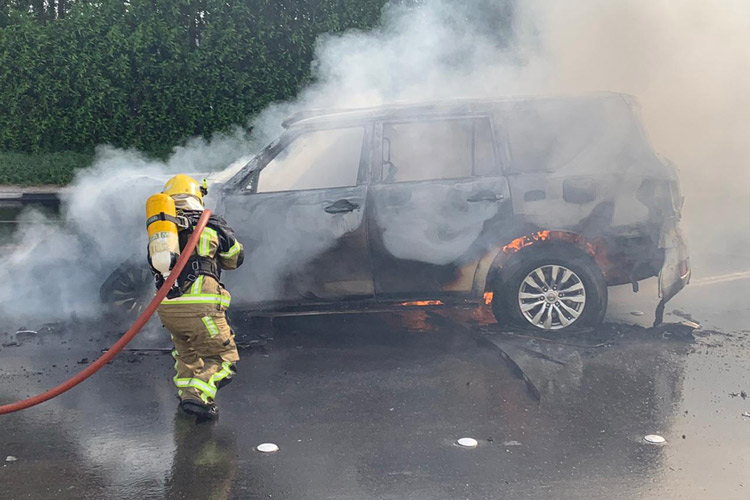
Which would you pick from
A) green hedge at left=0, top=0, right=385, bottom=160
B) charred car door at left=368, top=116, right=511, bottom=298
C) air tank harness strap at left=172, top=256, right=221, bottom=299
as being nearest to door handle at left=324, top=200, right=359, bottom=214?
charred car door at left=368, top=116, right=511, bottom=298

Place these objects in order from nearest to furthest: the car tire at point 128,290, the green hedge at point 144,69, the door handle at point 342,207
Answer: the door handle at point 342,207 → the car tire at point 128,290 → the green hedge at point 144,69

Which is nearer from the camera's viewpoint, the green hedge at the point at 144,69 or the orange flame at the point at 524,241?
the orange flame at the point at 524,241

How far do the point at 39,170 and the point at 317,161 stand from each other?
9.97m

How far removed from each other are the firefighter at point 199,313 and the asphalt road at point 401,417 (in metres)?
0.23

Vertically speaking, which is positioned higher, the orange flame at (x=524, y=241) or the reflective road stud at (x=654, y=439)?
the orange flame at (x=524, y=241)

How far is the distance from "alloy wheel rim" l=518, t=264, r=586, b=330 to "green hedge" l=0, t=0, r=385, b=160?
346 inches

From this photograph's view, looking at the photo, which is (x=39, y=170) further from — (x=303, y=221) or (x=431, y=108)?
(x=431, y=108)

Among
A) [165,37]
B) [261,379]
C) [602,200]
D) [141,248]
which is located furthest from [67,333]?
[165,37]

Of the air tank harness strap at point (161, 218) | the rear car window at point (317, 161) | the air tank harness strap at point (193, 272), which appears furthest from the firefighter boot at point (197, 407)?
the rear car window at point (317, 161)

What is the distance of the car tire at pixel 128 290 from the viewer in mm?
6586

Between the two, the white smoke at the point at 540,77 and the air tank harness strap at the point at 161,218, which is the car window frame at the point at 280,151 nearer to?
the white smoke at the point at 540,77

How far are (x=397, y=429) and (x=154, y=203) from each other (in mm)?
1889

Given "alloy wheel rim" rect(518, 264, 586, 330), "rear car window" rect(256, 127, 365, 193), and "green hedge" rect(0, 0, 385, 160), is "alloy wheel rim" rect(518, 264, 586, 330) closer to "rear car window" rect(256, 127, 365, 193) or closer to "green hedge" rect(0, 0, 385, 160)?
"rear car window" rect(256, 127, 365, 193)

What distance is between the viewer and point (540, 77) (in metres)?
8.34
